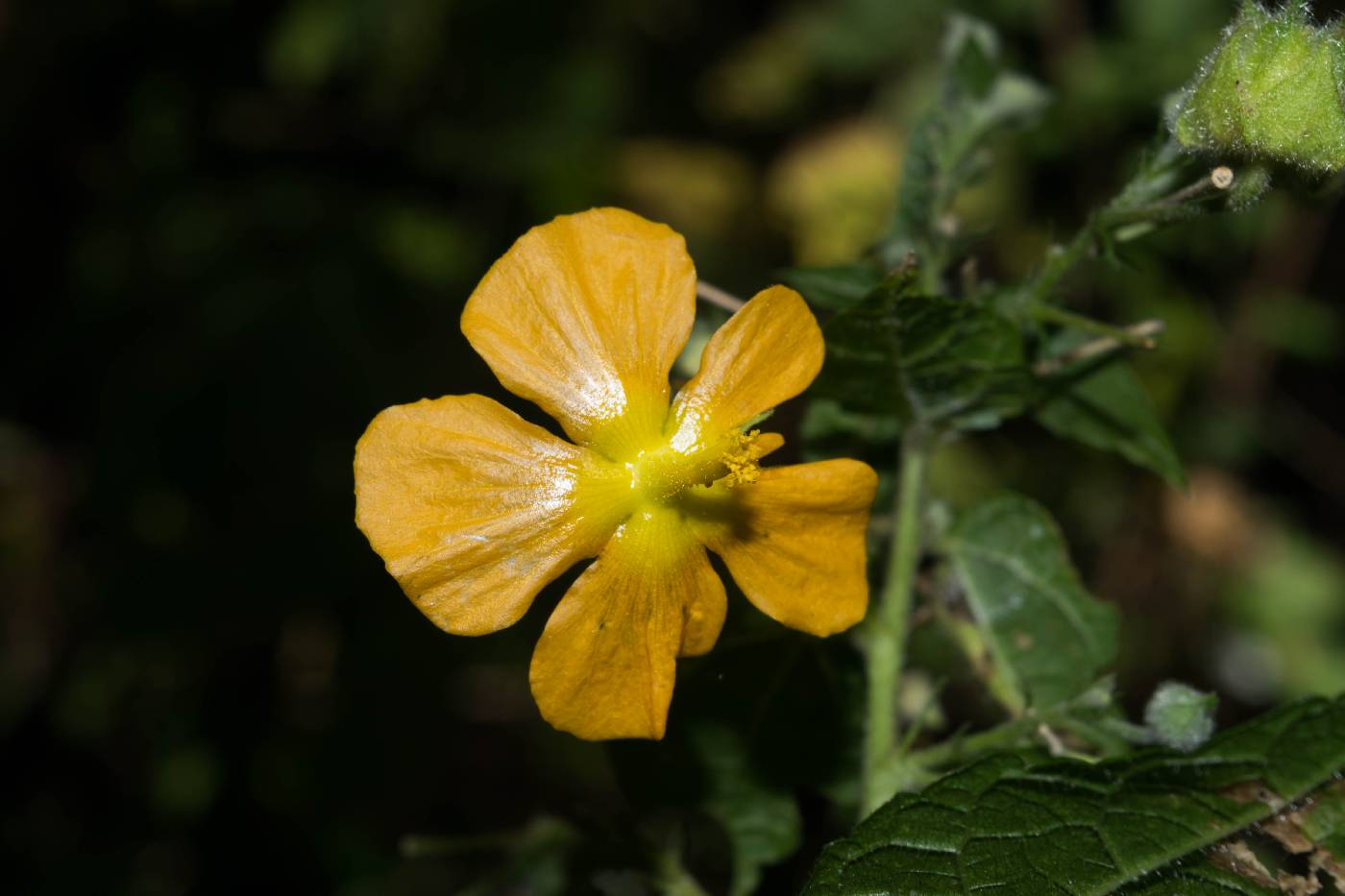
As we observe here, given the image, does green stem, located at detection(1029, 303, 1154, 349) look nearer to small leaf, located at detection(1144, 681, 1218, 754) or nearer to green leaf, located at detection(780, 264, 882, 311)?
green leaf, located at detection(780, 264, 882, 311)

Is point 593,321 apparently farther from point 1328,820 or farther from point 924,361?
point 1328,820

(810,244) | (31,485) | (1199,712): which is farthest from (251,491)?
(1199,712)

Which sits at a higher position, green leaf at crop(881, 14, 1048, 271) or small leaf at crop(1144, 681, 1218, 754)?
green leaf at crop(881, 14, 1048, 271)

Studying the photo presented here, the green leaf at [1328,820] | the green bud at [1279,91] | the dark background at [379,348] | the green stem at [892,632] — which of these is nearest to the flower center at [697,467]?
the green stem at [892,632]

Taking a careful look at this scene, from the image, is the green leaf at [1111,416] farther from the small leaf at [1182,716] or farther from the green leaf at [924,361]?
the small leaf at [1182,716]

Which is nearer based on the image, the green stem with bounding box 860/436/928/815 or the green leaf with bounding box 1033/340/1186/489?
the green stem with bounding box 860/436/928/815

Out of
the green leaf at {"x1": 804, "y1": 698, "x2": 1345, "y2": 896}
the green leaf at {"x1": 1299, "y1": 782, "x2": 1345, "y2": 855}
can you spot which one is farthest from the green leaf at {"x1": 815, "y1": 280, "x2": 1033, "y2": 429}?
the green leaf at {"x1": 1299, "y1": 782, "x2": 1345, "y2": 855}

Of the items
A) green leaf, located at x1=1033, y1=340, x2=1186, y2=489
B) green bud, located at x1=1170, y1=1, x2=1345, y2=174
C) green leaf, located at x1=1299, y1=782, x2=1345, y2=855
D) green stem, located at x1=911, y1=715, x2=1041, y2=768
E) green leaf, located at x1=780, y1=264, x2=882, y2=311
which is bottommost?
green leaf, located at x1=1299, y1=782, x2=1345, y2=855

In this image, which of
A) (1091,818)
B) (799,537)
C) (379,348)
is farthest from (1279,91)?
(379,348)
